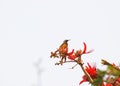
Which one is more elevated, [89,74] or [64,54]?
[64,54]

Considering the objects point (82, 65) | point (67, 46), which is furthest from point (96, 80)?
point (67, 46)

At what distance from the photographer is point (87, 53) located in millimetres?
2674

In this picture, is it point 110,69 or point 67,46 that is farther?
point 67,46

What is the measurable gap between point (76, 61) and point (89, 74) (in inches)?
8.1

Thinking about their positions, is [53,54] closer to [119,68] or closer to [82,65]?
[82,65]

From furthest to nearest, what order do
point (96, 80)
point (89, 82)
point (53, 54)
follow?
point (53, 54)
point (89, 82)
point (96, 80)

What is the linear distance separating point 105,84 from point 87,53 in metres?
0.47

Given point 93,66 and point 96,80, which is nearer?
point 96,80

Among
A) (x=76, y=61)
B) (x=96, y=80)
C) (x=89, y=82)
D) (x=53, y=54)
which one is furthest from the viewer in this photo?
(x=53, y=54)

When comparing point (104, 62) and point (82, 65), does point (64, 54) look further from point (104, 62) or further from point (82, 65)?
point (104, 62)

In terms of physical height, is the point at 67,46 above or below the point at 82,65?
above

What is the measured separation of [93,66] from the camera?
2596 millimetres

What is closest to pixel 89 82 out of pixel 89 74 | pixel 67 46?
pixel 89 74

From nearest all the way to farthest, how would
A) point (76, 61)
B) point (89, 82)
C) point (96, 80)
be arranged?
1. point (96, 80)
2. point (89, 82)
3. point (76, 61)
